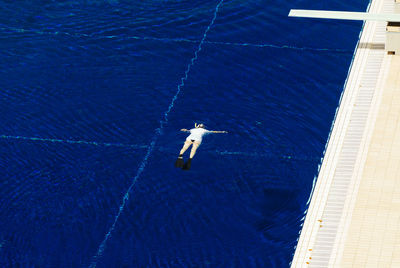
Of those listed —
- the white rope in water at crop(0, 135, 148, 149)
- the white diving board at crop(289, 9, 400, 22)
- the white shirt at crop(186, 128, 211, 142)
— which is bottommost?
the white rope in water at crop(0, 135, 148, 149)

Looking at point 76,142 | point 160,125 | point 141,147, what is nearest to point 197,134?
point 160,125

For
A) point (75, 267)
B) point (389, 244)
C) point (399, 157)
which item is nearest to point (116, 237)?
point (75, 267)

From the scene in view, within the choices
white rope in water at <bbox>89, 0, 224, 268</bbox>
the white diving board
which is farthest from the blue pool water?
the white diving board

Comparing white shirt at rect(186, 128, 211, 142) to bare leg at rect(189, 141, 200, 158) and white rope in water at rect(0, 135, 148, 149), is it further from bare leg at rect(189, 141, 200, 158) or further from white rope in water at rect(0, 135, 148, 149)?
white rope in water at rect(0, 135, 148, 149)

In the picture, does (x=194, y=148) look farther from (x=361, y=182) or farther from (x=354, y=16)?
(x=354, y=16)

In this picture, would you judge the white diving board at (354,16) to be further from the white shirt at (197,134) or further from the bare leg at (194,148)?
the bare leg at (194,148)
